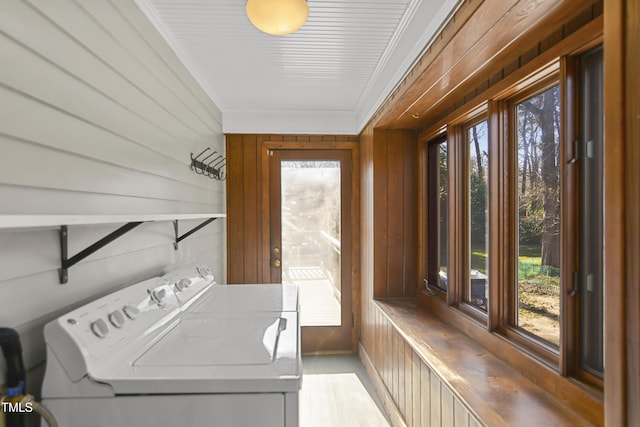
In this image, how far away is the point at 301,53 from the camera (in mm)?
2094

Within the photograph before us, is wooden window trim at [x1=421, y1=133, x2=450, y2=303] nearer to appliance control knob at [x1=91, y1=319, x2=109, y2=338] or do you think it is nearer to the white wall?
the white wall

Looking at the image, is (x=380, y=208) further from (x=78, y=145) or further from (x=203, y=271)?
(x=78, y=145)

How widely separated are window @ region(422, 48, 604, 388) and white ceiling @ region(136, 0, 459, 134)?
0.56 metres

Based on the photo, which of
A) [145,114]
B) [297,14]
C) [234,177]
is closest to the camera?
[297,14]

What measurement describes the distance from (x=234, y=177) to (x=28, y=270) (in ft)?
8.10

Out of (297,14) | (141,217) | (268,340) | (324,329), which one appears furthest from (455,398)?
(324,329)

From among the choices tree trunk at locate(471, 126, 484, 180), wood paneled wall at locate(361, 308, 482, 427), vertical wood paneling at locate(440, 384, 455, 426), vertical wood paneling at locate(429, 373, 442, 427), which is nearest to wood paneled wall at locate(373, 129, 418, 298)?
wood paneled wall at locate(361, 308, 482, 427)

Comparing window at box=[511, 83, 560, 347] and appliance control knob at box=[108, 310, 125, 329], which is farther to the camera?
window at box=[511, 83, 560, 347]

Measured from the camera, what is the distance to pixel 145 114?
5.12 feet

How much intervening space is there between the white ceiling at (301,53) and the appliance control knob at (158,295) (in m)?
1.32

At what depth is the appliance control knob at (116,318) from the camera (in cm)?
108

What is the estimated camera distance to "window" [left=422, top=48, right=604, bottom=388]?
3.91 ft

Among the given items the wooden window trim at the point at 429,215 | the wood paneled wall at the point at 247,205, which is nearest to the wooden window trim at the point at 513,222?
the wooden window trim at the point at 429,215

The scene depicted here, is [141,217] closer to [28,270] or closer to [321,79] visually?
[28,270]
